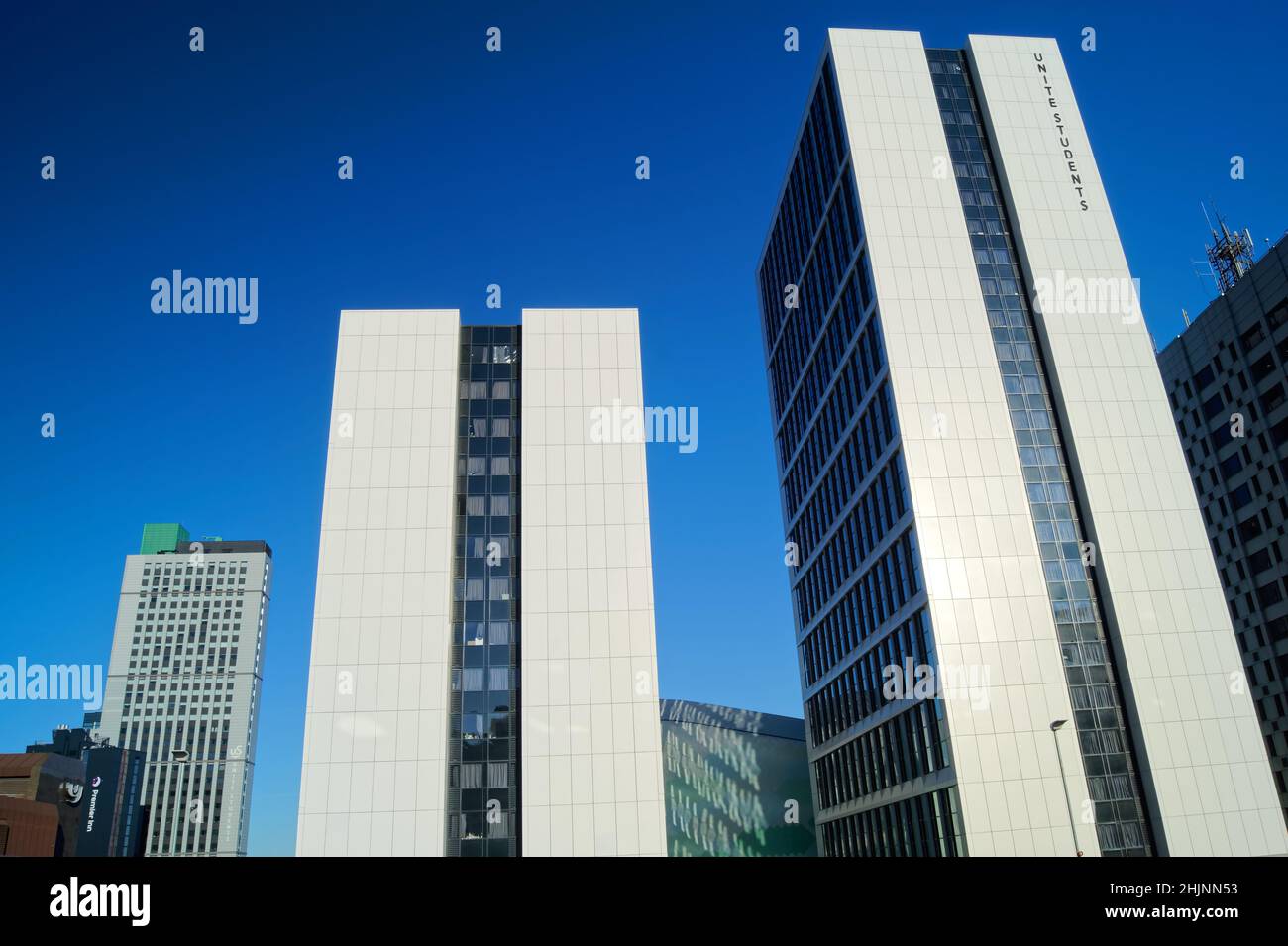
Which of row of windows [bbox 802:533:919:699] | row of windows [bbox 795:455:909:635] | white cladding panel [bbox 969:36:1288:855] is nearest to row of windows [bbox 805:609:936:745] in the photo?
row of windows [bbox 802:533:919:699]

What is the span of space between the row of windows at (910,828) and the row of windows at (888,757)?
160 centimetres

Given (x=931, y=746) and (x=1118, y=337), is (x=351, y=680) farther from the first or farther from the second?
(x=1118, y=337)

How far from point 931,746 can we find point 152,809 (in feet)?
586

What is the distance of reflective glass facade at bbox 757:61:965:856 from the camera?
5997 centimetres

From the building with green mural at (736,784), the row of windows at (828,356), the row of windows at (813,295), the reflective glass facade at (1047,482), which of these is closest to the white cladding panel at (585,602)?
the row of windows at (828,356)

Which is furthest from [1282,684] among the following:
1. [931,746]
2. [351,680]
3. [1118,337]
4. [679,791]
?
[351,680]

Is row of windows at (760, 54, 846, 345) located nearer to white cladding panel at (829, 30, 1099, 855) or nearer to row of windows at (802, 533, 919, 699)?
white cladding panel at (829, 30, 1099, 855)

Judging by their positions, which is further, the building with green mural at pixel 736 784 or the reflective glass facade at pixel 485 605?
the building with green mural at pixel 736 784

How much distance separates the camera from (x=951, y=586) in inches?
2238

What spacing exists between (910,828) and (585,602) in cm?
2631

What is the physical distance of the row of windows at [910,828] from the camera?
5350cm

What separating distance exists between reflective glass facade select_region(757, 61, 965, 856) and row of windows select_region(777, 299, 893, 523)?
0.21 m
